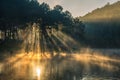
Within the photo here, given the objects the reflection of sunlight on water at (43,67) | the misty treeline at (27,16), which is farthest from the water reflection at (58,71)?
the misty treeline at (27,16)

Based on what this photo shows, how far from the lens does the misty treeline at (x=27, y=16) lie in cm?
9818

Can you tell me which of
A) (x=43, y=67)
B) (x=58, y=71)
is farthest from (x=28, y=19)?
(x=58, y=71)

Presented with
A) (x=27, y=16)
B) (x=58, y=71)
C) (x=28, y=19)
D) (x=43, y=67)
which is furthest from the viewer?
(x=28, y=19)

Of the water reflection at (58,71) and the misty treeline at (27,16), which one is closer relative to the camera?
the water reflection at (58,71)

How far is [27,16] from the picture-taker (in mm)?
107500

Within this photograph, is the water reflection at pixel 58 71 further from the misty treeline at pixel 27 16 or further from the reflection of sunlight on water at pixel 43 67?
the misty treeline at pixel 27 16

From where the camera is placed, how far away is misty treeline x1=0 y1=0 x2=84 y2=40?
98.2 meters

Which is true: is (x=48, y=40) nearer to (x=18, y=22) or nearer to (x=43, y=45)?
(x=43, y=45)

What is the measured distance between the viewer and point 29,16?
108 metres

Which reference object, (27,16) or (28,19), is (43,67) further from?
(28,19)

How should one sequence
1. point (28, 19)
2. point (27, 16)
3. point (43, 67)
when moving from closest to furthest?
point (43, 67) < point (27, 16) < point (28, 19)

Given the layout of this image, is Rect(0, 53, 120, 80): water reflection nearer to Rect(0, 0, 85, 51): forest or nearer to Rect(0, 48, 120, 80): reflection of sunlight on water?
Rect(0, 48, 120, 80): reflection of sunlight on water

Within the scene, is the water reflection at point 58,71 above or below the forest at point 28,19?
below

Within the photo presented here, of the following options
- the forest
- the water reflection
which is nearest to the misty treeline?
the forest
